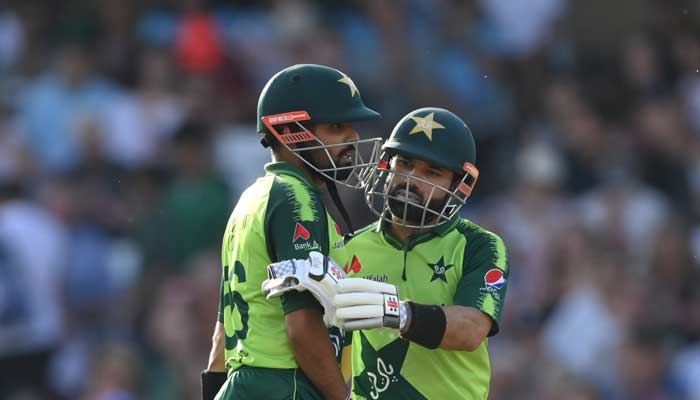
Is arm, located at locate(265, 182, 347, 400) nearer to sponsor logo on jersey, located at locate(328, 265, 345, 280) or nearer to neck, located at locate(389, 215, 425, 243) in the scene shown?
sponsor logo on jersey, located at locate(328, 265, 345, 280)

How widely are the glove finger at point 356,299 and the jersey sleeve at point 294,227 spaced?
149 millimetres

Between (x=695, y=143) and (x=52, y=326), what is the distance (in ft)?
16.5

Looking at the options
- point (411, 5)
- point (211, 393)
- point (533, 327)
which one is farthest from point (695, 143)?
point (211, 393)

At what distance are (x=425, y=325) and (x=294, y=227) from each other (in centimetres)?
60

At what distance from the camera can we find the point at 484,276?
5.77 m

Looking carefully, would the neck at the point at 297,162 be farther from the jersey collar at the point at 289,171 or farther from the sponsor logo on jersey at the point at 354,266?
the sponsor logo on jersey at the point at 354,266

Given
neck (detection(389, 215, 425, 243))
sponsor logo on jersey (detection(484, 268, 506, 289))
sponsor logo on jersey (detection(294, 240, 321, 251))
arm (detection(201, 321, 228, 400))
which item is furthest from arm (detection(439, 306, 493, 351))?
arm (detection(201, 321, 228, 400))

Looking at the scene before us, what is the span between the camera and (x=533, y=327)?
10.5 metres

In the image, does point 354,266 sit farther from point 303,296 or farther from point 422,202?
point 303,296

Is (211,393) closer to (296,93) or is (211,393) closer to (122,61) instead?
(296,93)

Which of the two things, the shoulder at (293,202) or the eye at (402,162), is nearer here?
the shoulder at (293,202)

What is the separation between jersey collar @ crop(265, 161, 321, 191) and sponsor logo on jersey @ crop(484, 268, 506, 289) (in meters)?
0.74

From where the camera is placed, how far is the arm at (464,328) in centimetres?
555

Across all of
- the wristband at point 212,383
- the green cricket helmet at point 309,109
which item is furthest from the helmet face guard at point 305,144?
the wristband at point 212,383
